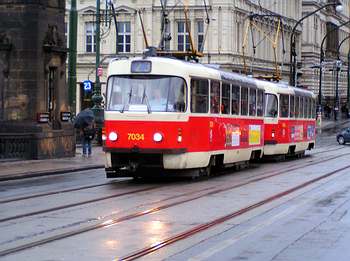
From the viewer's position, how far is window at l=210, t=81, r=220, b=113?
64.2 ft

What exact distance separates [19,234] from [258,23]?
48.4 m

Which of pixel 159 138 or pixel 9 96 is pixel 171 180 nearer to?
pixel 159 138

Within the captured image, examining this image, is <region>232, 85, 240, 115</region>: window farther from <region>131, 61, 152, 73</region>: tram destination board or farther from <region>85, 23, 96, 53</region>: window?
<region>85, 23, 96, 53</region>: window

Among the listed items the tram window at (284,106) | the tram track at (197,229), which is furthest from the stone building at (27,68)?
the tram track at (197,229)

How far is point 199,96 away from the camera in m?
18.8

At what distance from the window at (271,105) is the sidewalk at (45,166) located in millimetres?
6441

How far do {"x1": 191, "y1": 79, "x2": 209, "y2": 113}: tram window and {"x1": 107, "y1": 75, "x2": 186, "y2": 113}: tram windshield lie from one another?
47cm

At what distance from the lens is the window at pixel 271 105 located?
1069 inches

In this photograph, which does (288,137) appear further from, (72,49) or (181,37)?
(181,37)

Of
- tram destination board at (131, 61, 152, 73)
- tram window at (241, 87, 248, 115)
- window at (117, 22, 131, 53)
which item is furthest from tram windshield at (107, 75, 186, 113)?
window at (117, 22, 131, 53)

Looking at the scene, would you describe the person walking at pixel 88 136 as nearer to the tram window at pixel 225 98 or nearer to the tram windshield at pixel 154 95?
the tram window at pixel 225 98

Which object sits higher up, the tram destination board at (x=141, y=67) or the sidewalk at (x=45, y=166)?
the tram destination board at (x=141, y=67)

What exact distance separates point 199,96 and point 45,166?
7033 millimetres

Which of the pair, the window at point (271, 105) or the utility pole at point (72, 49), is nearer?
the window at point (271, 105)
